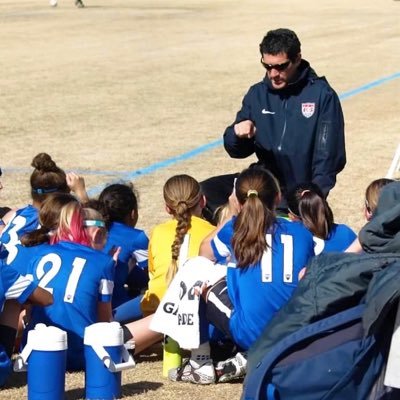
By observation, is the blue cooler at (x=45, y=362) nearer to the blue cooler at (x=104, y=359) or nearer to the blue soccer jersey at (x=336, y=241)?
the blue cooler at (x=104, y=359)

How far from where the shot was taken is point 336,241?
611 centimetres

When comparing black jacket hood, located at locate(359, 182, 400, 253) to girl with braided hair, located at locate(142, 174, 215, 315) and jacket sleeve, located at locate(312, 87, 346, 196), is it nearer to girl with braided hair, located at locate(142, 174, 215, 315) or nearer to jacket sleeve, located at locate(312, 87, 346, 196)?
girl with braided hair, located at locate(142, 174, 215, 315)

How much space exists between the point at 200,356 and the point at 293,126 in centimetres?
225

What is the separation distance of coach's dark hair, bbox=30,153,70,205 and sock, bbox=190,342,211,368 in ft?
5.96

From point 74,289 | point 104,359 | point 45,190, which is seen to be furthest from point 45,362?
point 45,190

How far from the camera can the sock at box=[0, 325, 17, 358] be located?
536 centimetres

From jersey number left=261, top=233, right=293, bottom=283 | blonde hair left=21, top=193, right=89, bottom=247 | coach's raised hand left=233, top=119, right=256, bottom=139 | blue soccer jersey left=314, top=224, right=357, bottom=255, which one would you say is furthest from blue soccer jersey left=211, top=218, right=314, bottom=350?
coach's raised hand left=233, top=119, right=256, bottom=139

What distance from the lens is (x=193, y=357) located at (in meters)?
5.57

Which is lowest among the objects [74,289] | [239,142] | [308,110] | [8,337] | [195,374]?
[195,374]

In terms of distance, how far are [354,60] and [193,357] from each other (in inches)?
751

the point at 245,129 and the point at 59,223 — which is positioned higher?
the point at 245,129

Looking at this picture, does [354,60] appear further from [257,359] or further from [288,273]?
[257,359]

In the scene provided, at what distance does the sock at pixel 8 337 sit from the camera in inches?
211

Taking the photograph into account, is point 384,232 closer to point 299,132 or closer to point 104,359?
point 104,359
